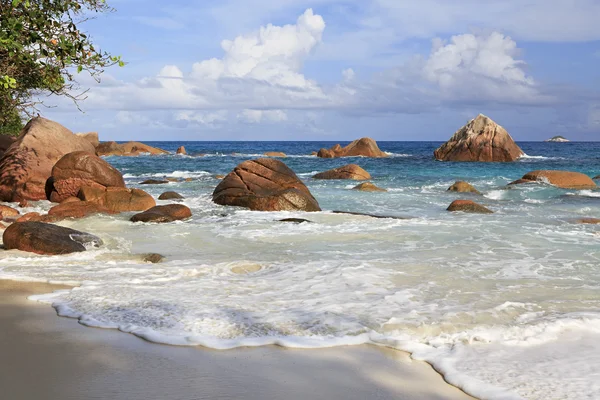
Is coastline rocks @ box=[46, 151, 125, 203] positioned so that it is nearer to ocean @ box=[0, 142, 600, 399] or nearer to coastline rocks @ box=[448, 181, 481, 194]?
ocean @ box=[0, 142, 600, 399]

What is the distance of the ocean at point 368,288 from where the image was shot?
521 cm

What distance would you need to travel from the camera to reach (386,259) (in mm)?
9688

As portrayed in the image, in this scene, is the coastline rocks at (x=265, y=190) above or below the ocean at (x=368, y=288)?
above

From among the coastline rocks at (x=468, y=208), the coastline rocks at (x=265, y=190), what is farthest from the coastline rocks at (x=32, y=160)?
the coastline rocks at (x=468, y=208)

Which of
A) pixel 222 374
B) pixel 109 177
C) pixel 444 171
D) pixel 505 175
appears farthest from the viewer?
pixel 444 171

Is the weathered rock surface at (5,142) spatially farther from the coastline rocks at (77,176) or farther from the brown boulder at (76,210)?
the brown boulder at (76,210)

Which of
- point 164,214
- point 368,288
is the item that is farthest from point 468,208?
point 368,288

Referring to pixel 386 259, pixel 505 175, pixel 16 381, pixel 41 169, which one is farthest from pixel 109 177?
pixel 505 175

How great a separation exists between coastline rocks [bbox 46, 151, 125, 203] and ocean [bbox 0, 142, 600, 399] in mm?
2338

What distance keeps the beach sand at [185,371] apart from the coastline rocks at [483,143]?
42.6 meters

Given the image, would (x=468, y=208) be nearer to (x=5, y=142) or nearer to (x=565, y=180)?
(x=565, y=180)

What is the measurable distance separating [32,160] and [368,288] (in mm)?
14755

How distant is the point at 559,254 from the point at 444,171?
92.9ft

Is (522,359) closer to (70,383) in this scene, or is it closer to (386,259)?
(70,383)
